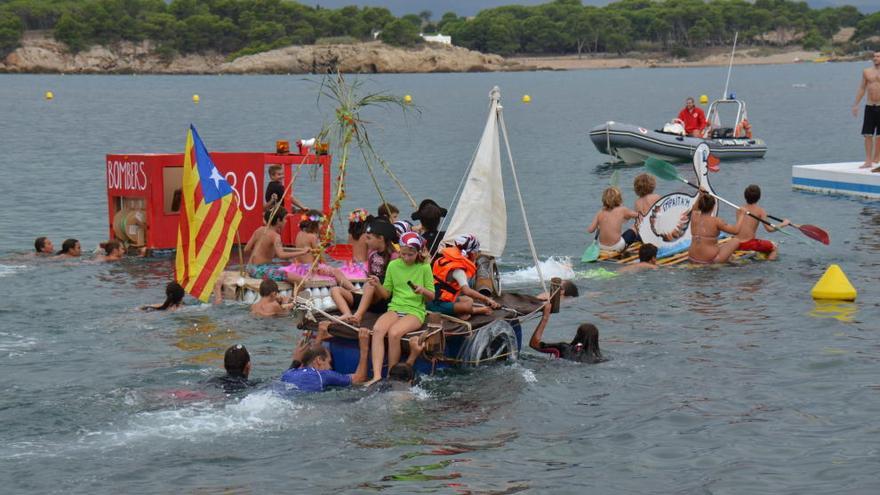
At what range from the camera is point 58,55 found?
149 meters

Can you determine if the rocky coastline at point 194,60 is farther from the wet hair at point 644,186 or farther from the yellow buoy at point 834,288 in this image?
the yellow buoy at point 834,288

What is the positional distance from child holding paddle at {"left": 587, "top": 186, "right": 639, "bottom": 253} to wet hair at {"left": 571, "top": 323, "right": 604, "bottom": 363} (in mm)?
A: 6367

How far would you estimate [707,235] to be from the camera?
20406 mm

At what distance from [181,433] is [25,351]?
15.1ft

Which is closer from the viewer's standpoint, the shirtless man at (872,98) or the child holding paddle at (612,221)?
the child holding paddle at (612,221)

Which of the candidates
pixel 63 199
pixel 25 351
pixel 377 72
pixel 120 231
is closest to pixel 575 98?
pixel 377 72

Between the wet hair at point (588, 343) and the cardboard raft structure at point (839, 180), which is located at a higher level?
the cardboard raft structure at point (839, 180)

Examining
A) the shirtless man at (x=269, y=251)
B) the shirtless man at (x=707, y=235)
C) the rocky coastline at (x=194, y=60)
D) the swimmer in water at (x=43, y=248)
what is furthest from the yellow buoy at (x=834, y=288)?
the rocky coastline at (x=194, y=60)

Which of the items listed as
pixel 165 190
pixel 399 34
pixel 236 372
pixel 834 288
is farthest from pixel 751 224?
pixel 399 34

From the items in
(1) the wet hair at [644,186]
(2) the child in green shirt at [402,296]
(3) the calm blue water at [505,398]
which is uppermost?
(1) the wet hair at [644,186]

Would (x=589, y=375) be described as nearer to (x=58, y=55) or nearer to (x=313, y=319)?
(x=313, y=319)

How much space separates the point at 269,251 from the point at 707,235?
24.2 ft

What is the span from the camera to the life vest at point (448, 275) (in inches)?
536

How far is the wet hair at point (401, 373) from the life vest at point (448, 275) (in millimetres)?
1122
